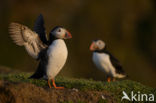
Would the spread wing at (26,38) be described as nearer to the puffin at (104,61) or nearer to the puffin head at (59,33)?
the puffin head at (59,33)

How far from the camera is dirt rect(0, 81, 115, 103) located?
6.49m

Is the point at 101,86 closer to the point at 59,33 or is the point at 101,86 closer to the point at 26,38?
the point at 59,33

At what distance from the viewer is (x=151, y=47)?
64.3 ft

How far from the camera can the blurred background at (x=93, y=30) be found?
1767cm

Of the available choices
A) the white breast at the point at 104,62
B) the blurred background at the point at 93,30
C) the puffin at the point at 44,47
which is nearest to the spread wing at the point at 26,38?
the puffin at the point at 44,47

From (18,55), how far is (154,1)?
8.93 meters

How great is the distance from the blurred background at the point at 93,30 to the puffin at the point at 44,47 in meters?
9.87

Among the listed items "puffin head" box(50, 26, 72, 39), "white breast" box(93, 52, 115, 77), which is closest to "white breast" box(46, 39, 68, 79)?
"puffin head" box(50, 26, 72, 39)

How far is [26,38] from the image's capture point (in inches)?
276

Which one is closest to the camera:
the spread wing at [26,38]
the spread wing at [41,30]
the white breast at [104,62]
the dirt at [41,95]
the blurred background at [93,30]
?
the dirt at [41,95]

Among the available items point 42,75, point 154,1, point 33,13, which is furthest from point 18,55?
point 42,75

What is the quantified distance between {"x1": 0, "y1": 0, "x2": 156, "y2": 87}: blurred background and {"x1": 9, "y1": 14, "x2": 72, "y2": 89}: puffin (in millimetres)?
9870

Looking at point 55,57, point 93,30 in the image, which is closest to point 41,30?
point 55,57

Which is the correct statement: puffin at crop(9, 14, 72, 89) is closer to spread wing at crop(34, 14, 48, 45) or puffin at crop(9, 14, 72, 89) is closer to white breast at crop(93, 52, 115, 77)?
spread wing at crop(34, 14, 48, 45)
